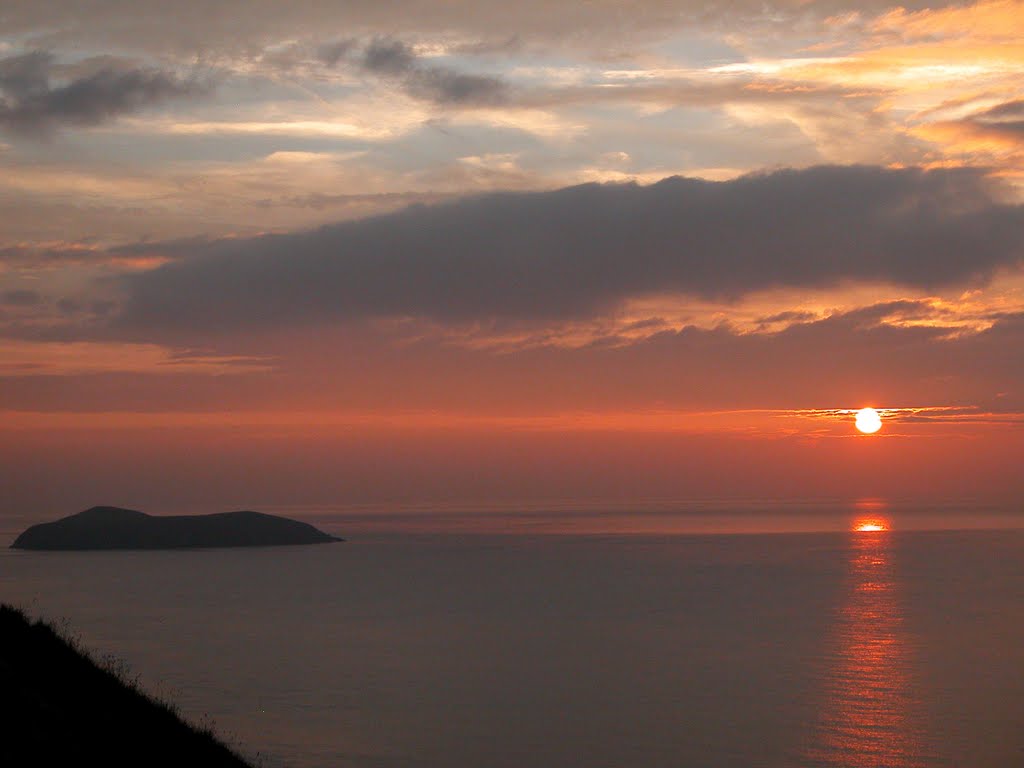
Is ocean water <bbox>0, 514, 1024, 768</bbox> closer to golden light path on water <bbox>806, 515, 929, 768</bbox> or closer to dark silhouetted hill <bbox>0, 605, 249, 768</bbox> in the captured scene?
golden light path on water <bbox>806, 515, 929, 768</bbox>

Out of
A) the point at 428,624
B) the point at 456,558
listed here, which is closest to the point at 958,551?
the point at 456,558

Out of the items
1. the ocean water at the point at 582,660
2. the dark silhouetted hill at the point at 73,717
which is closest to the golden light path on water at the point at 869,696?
the ocean water at the point at 582,660

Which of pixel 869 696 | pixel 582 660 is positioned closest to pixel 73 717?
pixel 869 696

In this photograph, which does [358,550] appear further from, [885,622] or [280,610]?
[885,622]

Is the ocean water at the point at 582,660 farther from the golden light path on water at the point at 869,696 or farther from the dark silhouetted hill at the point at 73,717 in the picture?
the dark silhouetted hill at the point at 73,717

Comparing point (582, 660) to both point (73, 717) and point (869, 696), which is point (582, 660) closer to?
point (869, 696)


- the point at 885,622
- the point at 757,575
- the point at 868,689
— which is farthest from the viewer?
the point at 757,575
